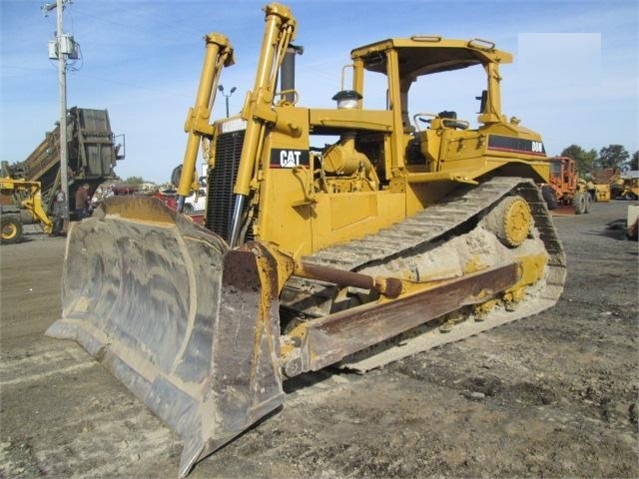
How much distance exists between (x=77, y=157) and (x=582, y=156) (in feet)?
219

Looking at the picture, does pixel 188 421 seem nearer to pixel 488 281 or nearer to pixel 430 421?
pixel 430 421

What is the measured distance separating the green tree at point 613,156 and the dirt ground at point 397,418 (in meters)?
81.8

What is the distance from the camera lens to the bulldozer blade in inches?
123

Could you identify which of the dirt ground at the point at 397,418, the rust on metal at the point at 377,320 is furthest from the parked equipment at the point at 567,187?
the rust on metal at the point at 377,320

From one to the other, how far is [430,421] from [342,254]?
1.61 m

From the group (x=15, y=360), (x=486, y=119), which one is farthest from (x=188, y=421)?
(x=486, y=119)

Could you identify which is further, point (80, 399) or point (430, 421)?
point (80, 399)

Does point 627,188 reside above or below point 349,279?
above

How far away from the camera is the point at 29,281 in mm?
9211

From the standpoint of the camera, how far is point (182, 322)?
12.8ft

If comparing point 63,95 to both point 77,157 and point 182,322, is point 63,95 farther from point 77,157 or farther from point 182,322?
point 182,322

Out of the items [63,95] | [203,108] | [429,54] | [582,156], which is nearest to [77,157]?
[63,95]

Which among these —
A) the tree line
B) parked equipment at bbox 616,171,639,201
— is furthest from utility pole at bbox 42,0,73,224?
the tree line

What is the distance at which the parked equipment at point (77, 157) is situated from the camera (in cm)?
2197
